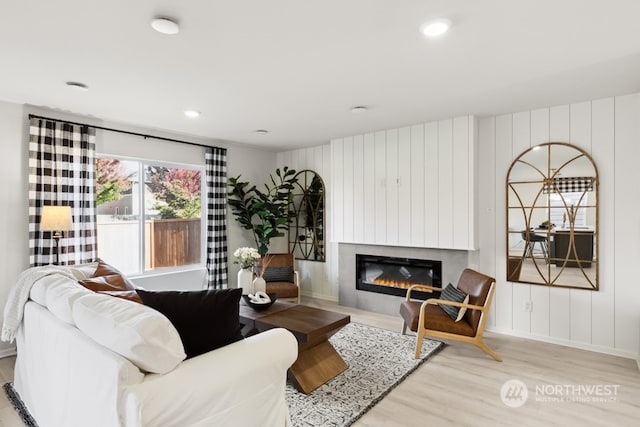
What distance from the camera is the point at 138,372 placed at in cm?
150

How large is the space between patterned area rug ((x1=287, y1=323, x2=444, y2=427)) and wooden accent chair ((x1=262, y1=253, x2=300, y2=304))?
3.51ft

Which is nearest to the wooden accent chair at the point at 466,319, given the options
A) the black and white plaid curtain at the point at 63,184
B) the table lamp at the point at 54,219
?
the table lamp at the point at 54,219

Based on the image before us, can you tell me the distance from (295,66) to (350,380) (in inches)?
98.5

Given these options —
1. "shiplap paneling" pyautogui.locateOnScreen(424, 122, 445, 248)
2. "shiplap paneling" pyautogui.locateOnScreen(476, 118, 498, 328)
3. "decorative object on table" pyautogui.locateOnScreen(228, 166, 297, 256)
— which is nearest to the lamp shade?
"decorative object on table" pyautogui.locateOnScreen(228, 166, 297, 256)

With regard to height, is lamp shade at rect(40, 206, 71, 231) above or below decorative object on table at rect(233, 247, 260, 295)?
above

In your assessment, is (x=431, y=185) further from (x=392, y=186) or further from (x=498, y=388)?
(x=498, y=388)

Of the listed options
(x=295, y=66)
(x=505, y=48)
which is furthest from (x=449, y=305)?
(x=295, y=66)

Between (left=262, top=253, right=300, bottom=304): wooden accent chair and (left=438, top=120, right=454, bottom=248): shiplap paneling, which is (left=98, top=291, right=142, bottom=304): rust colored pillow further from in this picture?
(left=438, top=120, right=454, bottom=248): shiplap paneling

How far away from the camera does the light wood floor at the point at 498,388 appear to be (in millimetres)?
2361

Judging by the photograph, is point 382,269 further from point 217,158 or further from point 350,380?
point 217,158

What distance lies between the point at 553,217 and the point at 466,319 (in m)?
1.49

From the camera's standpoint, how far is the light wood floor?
2.36 meters

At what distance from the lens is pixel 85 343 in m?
1.69

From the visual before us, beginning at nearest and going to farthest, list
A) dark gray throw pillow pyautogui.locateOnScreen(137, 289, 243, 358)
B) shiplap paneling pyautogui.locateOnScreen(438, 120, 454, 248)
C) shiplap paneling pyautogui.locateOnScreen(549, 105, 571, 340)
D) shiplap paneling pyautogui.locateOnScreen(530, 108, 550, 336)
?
dark gray throw pillow pyautogui.locateOnScreen(137, 289, 243, 358)
shiplap paneling pyautogui.locateOnScreen(549, 105, 571, 340)
shiplap paneling pyautogui.locateOnScreen(530, 108, 550, 336)
shiplap paneling pyautogui.locateOnScreen(438, 120, 454, 248)
